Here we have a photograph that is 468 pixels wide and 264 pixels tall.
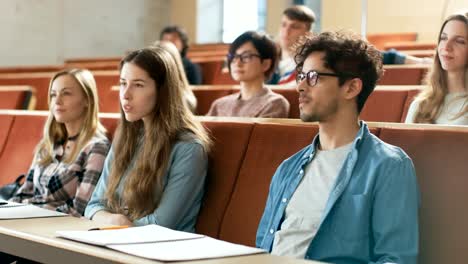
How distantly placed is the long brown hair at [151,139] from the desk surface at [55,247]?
0.52 m

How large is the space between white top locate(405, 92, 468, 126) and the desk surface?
137cm

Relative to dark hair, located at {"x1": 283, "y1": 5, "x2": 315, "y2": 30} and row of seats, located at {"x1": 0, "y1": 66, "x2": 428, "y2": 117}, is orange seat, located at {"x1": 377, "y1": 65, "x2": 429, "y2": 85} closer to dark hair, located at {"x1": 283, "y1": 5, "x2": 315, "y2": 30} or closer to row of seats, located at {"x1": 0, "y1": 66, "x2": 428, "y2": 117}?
row of seats, located at {"x1": 0, "y1": 66, "x2": 428, "y2": 117}

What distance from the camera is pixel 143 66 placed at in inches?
116

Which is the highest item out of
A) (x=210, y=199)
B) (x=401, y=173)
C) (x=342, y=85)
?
(x=342, y=85)

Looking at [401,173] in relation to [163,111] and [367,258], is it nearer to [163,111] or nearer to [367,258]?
[367,258]

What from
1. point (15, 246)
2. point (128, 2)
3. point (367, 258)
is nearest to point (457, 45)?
point (367, 258)

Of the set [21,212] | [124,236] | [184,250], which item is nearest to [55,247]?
[124,236]

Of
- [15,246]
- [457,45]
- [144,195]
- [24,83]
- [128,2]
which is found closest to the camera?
[15,246]

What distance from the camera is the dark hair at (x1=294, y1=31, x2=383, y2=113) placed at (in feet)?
7.38

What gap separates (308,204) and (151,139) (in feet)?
2.58

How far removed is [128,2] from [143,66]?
734cm

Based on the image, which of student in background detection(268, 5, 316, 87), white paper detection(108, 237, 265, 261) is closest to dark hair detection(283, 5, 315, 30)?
student in background detection(268, 5, 316, 87)

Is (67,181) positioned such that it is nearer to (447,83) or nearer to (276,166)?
(276,166)

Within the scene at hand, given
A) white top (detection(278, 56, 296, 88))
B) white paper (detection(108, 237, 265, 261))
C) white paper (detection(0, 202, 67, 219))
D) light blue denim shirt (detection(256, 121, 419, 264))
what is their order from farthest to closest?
white top (detection(278, 56, 296, 88)), white paper (detection(0, 202, 67, 219)), light blue denim shirt (detection(256, 121, 419, 264)), white paper (detection(108, 237, 265, 261))
